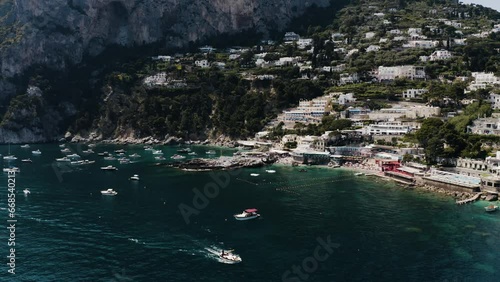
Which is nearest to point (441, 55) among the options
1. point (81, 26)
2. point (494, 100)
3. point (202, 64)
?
point (494, 100)

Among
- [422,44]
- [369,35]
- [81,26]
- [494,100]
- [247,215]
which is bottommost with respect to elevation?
[247,215]

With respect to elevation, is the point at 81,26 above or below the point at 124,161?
above

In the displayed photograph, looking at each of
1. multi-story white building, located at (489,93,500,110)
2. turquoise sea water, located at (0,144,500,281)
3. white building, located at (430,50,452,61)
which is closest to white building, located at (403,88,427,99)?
multi-story white building, located at (489,93,500,110)

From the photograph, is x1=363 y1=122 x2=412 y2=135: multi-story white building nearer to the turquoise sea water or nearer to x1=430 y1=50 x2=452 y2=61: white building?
the turquoise sea water

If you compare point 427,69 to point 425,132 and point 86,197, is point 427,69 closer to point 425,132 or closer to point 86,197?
point 425,132

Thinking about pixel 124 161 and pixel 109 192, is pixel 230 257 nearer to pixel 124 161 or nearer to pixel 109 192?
pixel 109 192

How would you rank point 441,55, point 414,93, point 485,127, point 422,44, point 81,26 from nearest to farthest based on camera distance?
point 485,127, point 414,93, point 441,55, point 422,44, point 81,26

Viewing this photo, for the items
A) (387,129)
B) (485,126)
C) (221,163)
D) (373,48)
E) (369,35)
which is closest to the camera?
(485,126)
